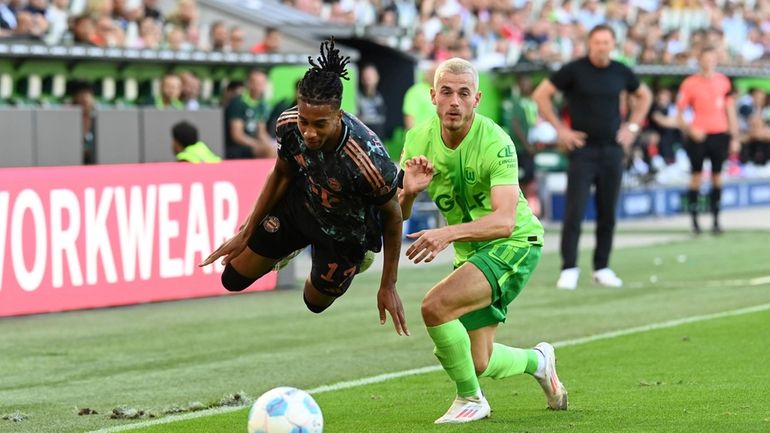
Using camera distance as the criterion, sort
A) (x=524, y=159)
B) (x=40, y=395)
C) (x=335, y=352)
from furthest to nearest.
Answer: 1. (x=524, y=159)
2. (x=335, y=352)
3. (x=40, y=395)

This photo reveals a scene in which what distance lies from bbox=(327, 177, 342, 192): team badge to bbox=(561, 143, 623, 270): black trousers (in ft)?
25.1

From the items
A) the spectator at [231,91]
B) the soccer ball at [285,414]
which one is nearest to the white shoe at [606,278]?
the spectator at [231,91]

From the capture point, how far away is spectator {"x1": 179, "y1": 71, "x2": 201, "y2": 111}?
1955cm

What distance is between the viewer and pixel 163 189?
1420cm

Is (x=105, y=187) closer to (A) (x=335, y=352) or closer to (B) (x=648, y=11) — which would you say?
(A) (x=335, y=352)

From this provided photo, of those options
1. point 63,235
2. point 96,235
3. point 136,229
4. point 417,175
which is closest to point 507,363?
point 417,175

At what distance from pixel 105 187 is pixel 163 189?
0.67m

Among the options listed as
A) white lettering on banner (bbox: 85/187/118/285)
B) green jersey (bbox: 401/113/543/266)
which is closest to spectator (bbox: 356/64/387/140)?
white lettering on banner (bbox: 85/187/118/285)

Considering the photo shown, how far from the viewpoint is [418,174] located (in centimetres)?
774

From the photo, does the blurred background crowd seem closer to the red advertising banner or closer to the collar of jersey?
the red advertising banner

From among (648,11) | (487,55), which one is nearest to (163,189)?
(487,55)

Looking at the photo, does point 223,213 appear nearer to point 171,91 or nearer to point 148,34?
point 171,91

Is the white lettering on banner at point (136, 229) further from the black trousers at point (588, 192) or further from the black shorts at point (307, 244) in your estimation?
the black shorts at point (307, 244)

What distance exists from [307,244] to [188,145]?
22.9 feet
